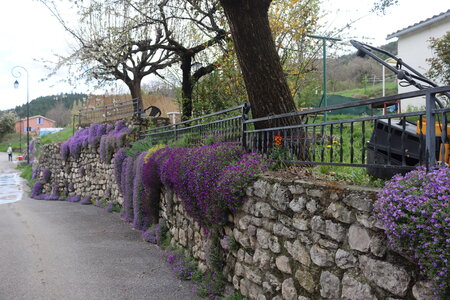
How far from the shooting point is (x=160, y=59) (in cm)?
1636

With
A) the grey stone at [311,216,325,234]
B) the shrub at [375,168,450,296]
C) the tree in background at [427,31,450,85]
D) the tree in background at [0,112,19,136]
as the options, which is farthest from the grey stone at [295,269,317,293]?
the tree in background at [0,112,19,136]

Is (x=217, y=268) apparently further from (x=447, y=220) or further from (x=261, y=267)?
(x=447, y=220)

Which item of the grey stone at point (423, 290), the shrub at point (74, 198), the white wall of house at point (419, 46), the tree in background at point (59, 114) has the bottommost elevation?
the shrub at point (74, 198)

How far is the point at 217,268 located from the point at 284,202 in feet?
6.33

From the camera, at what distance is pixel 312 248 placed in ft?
10.8

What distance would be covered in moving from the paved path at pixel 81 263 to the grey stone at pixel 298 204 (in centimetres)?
255

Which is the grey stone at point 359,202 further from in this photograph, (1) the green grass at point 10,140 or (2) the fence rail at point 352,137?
(1) the green grass at point 10,140

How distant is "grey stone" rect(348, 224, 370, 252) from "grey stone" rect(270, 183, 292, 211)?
36.9 inches

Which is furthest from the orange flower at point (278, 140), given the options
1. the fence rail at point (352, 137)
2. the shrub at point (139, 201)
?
the shrub at point (139, 201)

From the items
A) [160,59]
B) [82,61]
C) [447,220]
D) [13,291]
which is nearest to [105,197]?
[82,61]

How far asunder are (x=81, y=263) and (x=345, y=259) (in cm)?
570

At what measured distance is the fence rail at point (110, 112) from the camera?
14555mm

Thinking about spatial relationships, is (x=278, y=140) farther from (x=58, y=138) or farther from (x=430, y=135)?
(x=58, y=138)

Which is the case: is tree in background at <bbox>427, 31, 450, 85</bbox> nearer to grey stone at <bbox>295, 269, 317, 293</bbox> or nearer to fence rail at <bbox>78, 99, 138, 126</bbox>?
fence rail at <bbox>78, 99, 138, 126</bbox>
